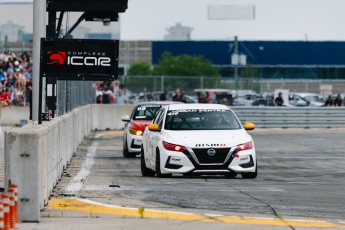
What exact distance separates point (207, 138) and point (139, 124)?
28.0 feet

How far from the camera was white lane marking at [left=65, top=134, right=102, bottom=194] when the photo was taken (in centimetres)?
1732

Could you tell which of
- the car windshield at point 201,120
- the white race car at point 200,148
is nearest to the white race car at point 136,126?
the car windshield at point 201,120

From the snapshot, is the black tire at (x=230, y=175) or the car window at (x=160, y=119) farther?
the car window at (x=160, y=119)

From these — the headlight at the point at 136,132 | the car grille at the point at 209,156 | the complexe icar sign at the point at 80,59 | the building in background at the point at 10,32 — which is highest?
the building in background at the point at 10,32

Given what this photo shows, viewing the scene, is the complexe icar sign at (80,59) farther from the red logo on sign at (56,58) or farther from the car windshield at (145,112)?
the car windshield at (145,112)

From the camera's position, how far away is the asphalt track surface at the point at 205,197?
13.2 metres

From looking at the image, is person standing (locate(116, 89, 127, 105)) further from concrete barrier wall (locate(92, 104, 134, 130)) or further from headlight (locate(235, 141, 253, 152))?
headlight (locate(235, 141, 253, 152))

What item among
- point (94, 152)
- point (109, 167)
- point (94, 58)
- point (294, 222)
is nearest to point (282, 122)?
point (94, 152)

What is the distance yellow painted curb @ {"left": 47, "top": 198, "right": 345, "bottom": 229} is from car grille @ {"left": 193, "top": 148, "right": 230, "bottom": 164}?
4475 millimetres

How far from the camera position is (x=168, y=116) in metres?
21.1

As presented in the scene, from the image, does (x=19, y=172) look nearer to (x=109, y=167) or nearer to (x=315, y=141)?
(x=109, y=167)

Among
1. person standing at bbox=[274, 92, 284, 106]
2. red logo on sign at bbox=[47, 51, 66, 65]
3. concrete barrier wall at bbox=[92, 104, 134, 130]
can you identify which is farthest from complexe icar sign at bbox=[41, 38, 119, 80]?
person standing at bbox=[274, 92, 284, 106]

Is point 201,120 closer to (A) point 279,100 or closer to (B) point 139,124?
(B) point 139,124

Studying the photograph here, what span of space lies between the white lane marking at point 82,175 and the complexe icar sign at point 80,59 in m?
1.75
